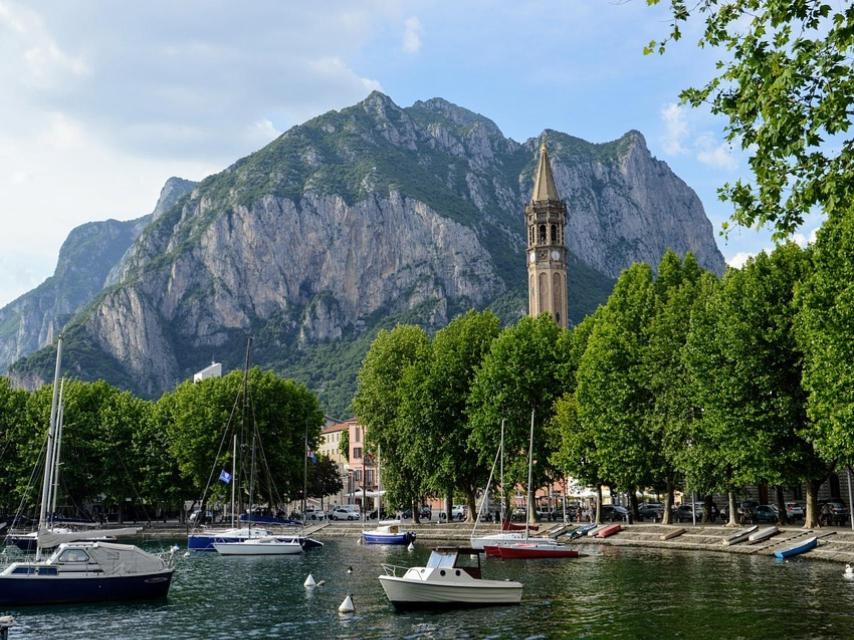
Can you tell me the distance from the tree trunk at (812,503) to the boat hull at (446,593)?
31.2 m

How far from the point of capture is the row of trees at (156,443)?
106062mm

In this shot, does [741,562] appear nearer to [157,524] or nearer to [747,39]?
[747,39]

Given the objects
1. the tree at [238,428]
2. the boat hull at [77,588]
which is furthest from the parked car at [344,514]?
the boat hull at [77,588]

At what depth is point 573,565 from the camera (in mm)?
59594

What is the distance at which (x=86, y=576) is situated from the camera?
151ft

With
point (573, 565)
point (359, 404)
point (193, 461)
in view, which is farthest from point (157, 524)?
point (573, 565)

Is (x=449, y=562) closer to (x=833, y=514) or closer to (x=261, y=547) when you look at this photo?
(x=261, y=547)

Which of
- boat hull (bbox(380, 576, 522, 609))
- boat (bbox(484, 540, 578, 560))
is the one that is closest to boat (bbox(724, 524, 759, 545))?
boat (bbox(484, 540, 578, 560))

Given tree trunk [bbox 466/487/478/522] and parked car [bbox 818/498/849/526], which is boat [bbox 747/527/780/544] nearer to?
parked car [bbox 818/498/849/526]

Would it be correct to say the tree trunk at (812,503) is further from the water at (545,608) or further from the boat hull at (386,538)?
the boat hull at (386,538)

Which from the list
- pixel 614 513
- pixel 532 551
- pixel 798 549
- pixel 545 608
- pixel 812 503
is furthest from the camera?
pixel 614 513

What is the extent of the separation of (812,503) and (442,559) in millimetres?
34430

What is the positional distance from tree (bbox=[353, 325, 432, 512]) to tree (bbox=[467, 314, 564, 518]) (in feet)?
34.0

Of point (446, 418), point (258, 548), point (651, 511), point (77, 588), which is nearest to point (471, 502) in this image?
point (446, 418)
